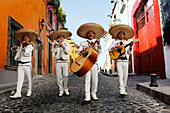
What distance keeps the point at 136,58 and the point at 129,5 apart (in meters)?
5.65

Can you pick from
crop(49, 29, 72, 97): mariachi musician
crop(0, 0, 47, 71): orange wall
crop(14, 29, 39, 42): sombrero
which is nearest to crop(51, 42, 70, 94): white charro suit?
crop(49, 29, 72, 97): mariachi musician

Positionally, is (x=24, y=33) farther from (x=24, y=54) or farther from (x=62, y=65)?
(x=62, y=65)

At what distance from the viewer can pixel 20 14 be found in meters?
9.34

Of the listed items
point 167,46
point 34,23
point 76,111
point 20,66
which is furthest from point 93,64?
point 34,23

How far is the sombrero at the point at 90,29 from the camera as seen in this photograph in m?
4.19

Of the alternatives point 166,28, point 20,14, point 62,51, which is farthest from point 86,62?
point 20,14

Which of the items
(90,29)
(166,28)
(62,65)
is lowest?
(62,65)

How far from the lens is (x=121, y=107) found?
338cm

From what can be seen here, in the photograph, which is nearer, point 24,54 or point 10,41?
point 24,54

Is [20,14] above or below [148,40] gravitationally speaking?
above

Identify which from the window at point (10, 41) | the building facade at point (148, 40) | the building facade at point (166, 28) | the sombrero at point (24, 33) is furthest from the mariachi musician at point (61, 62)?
the building facade at point (148, 40)

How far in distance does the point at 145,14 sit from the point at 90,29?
26.9 feet

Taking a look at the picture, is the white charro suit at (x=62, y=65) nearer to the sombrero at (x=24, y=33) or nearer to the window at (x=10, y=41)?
the sombrero at (x=24, y=33)

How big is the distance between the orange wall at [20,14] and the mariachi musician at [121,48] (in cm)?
495
